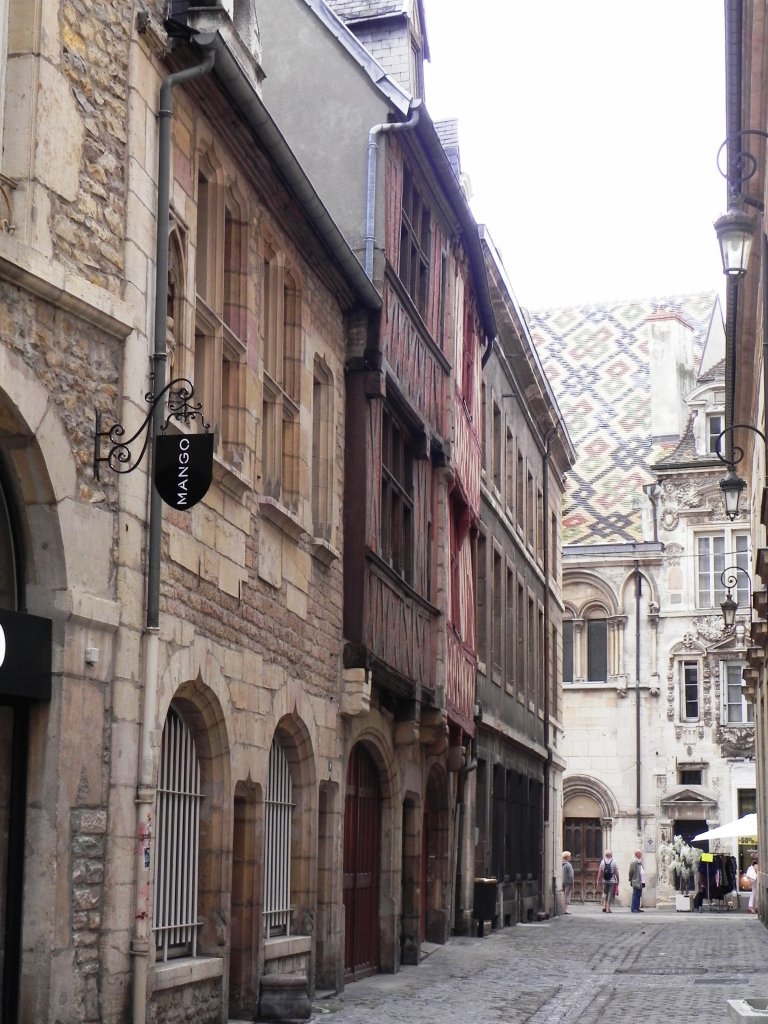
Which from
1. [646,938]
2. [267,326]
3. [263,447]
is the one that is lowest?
[646,938]

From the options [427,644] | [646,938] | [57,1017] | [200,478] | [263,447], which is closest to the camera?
[57,1017]

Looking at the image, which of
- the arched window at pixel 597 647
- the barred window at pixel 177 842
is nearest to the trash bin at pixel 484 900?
the barred window at pixel 177 842

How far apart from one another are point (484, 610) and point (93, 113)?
16.6 meters

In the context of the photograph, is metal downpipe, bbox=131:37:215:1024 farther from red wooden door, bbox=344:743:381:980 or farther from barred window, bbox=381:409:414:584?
barred window, bbox=381:409:414:584

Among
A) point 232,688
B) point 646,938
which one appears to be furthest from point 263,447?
point 646,938

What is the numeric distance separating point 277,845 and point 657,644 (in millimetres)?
32150

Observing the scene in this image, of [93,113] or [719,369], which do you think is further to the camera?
[719,369]

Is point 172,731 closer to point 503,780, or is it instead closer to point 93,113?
point 93,113

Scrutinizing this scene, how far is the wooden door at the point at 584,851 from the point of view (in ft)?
143

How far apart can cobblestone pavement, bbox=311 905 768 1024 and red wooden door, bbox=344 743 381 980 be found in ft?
1.03

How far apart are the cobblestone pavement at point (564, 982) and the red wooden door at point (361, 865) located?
312 millimetres

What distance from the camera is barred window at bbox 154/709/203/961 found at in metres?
10.6

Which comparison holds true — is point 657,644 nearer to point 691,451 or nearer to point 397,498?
point 691,451

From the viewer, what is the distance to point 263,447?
13023mm
